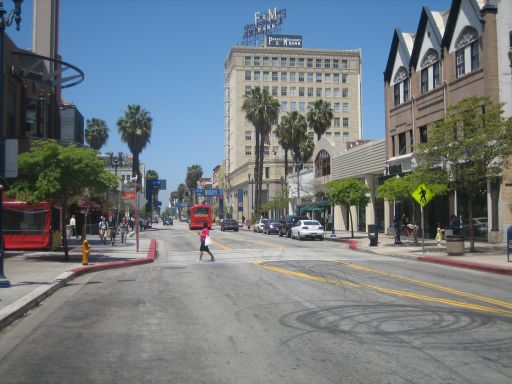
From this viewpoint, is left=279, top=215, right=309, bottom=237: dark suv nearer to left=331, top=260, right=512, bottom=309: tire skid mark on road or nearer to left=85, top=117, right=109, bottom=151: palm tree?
left=331, top=260, right=512, bottom=309: tire skid mark on road

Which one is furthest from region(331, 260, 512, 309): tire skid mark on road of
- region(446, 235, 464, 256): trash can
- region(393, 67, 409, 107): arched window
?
region(393, 67, 409, 107): arched window

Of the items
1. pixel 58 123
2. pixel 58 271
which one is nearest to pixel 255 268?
pixel 58 271

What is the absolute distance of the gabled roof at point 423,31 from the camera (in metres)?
36.3

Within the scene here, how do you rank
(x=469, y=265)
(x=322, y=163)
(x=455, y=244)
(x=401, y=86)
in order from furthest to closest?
(x=322, y=163) < (x=401, y=86) < (x=455, y=244) < (x=469, y=265)

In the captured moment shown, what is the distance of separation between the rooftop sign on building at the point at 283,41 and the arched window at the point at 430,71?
85.2 m

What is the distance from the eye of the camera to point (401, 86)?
42.2 m

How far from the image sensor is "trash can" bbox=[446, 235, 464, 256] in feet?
76.7

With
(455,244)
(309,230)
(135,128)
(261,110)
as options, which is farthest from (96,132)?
(455,244)

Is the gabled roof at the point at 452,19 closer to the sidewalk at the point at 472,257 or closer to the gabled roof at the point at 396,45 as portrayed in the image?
the gabled roof at the point at 396,45

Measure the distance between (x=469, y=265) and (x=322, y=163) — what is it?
139 ft

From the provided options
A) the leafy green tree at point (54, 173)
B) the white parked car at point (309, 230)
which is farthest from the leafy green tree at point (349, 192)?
the leafy green tree at point (54, 173)

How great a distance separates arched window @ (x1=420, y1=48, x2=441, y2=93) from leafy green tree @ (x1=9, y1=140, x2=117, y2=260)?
81.0 feet

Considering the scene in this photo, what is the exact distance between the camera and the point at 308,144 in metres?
69.4

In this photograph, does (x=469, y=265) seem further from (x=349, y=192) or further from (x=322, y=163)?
(x=322, y=163)
